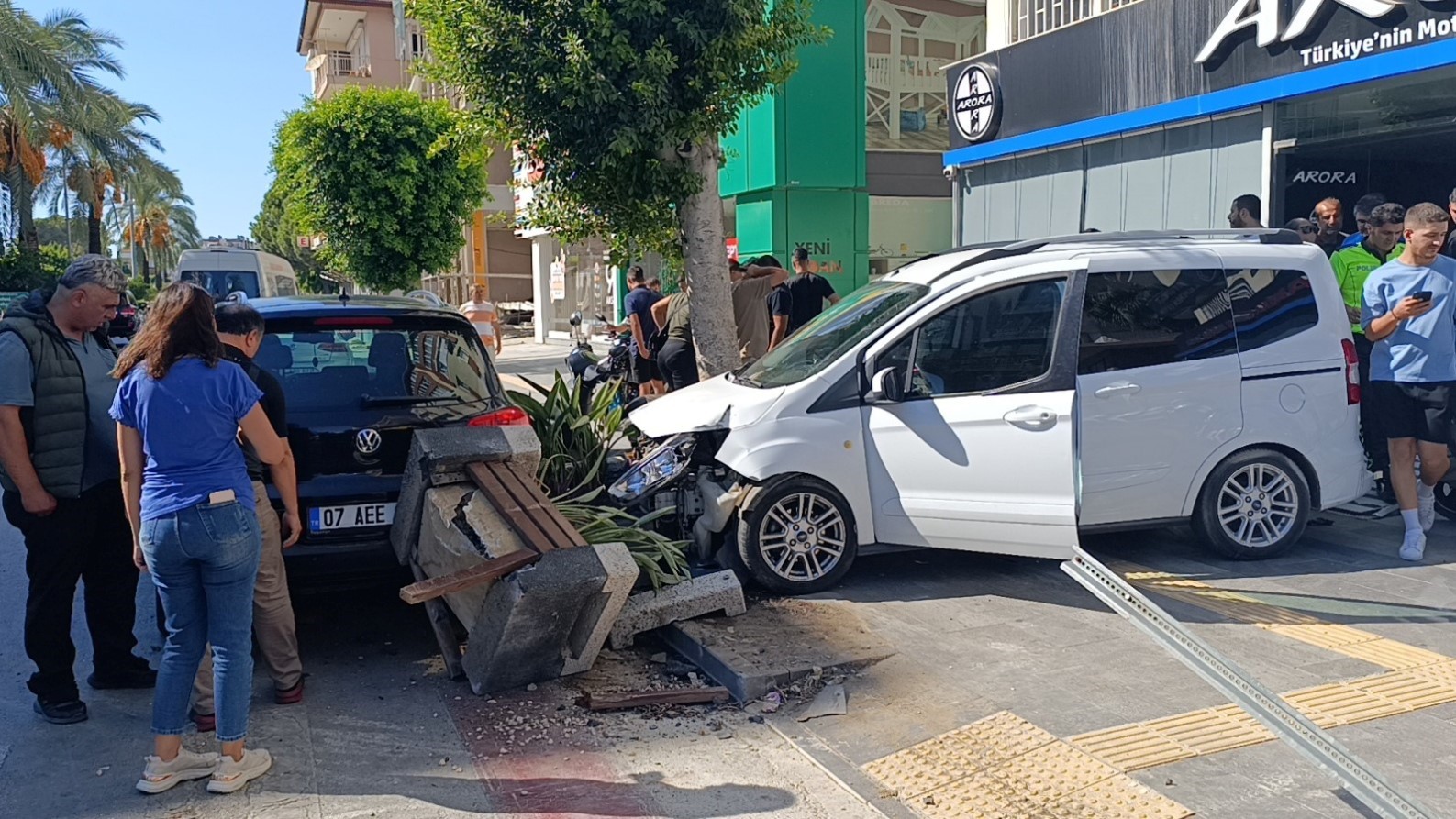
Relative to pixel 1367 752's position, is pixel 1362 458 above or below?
above

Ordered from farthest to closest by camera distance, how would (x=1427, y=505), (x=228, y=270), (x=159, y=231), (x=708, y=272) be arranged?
(x=159, y=231) → (x=228, y=270) → (x=708, y=272) → (x=1427, y=505)

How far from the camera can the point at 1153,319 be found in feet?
21.1

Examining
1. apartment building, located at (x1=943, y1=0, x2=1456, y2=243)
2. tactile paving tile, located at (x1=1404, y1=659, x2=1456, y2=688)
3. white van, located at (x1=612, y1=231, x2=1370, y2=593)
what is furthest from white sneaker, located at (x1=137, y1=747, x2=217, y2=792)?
apartment building, located at (x1=943, y1=0, x2=1456, y2=243)

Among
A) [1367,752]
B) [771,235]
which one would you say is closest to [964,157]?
[771,235]

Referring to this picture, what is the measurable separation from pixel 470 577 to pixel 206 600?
38.1 inches

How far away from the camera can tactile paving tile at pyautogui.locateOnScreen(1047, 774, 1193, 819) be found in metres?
3.73

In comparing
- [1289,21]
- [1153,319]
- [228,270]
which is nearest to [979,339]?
[1153,319]

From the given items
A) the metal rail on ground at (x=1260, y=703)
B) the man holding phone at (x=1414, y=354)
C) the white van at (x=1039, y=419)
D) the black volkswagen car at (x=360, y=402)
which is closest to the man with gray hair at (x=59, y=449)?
the black volkswagen car at (x=360, y=402)

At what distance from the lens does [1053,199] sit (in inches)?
517

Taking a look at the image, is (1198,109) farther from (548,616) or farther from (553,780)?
(553,780)

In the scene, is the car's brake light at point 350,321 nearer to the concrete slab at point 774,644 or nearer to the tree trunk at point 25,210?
the concrete slab at point 774,644

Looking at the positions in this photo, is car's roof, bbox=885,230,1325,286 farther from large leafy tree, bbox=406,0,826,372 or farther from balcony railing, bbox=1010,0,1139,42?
balcony railing, bbox=1010,0,1139,42

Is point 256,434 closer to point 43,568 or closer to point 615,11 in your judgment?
point 43,568

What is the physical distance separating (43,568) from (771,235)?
1582 cm
